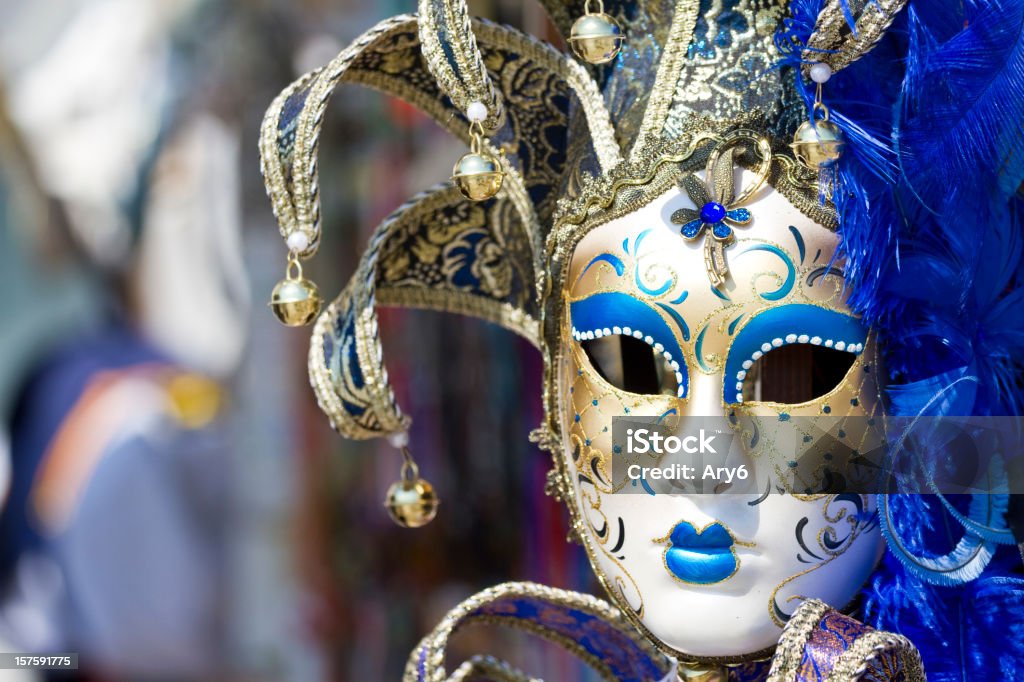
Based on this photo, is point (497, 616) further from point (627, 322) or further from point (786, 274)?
point (786, 274)

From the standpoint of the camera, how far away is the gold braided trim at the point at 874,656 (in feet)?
4.46

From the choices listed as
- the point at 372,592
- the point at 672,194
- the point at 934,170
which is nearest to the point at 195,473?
the point at 372,592

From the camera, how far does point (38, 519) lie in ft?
9.43

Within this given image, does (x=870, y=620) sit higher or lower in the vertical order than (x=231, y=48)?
lower

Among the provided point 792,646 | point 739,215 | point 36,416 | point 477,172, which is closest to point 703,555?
point 792,646

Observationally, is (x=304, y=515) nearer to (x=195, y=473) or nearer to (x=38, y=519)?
(x=195, y=473)

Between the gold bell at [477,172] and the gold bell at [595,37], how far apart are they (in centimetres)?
14

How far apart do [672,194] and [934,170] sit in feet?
0.92

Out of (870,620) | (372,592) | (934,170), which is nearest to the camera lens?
(934,170)

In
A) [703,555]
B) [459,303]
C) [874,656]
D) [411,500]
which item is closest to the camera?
[874,656]

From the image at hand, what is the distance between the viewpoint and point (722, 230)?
144 centimetres

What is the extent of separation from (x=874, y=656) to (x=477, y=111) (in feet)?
2.29

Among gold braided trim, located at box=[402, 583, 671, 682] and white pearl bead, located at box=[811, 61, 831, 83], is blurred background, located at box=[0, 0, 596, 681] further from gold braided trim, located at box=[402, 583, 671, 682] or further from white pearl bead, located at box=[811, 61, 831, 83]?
white pearl bead, located at box=[811, 61, 831, 83]

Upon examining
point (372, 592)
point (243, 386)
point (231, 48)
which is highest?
point (231, 48)
